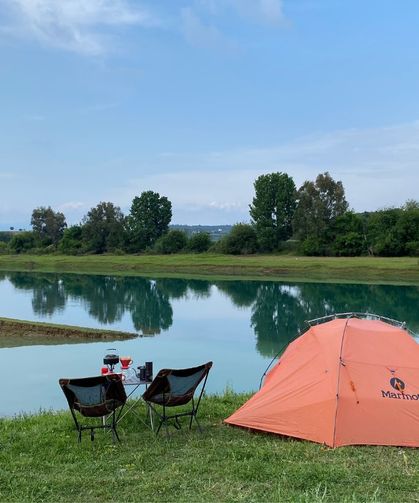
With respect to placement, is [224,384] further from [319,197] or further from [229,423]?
[319,197]

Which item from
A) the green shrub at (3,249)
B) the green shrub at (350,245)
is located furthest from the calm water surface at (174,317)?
the green shrub at (3,249)

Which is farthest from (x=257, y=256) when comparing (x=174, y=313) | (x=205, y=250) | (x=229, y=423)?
(x=229, y=423)

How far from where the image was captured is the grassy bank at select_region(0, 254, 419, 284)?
51.4 m

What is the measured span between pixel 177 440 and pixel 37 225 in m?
99.6

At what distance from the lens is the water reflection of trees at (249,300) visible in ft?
84.3

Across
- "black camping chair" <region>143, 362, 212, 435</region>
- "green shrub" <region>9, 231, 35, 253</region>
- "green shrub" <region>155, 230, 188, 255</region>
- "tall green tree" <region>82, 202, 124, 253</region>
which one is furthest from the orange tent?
"green shrub" <region>9, 231, 35, 253</region>

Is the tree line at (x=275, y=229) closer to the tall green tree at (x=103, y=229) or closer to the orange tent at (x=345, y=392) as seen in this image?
the tall green tree at (x=103, y=229)

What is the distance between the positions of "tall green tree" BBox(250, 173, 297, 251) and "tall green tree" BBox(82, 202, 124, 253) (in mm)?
21888

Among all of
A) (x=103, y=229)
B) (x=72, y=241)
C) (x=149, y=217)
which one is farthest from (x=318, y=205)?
(x=72, y=241)

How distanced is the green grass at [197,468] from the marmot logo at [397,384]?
816 mm

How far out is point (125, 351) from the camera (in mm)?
18703

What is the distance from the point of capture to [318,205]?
235 feet

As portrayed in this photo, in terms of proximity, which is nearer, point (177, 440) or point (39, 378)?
point (177, 440)

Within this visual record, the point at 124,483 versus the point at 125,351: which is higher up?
the point at 124,483
